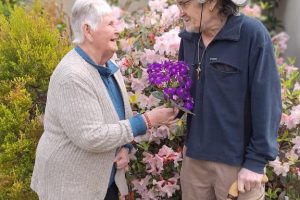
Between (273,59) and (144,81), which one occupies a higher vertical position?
(273,59)

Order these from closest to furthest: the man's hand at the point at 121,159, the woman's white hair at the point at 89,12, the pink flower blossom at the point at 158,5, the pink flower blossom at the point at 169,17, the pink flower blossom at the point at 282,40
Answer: the woman's white hair at the point at 89,12, the man's hand at the point at 121,159, the pink flower blossom at the point at 169,17, the pink flower blossom at the point at 158,5, the pink flower blossom at the point at 282,40

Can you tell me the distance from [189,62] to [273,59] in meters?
0.45

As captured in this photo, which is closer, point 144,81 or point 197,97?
point 197,97

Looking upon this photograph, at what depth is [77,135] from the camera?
2.09m

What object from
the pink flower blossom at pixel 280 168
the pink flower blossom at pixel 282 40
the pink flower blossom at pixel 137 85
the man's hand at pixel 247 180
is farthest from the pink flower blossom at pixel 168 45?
the pink flower blossom at pixel 282 40

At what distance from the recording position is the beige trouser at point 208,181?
7.14 ft

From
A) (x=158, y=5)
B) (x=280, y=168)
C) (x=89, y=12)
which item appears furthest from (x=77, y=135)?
(x=158, y=5)

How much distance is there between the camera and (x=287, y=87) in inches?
122

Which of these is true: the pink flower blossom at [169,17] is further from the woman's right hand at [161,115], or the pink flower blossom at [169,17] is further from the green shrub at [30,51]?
the woman's right hand at [161,115]

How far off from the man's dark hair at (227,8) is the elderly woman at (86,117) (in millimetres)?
519

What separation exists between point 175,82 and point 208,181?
55 cm

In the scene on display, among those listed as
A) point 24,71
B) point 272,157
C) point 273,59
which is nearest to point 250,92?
point 273,59

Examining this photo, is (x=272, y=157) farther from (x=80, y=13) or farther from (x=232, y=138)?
(x=80, y=13)

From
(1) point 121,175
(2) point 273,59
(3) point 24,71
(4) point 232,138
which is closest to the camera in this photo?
(2) point 273,59
